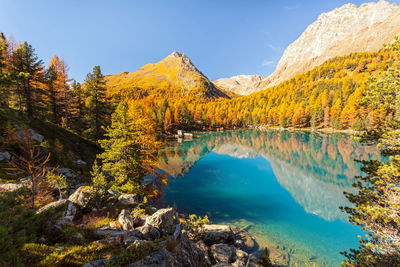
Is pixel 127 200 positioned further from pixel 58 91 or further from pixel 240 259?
pixel 58 91

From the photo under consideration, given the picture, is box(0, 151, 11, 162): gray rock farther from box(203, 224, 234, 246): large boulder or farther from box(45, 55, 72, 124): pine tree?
box(203, 224, 234, 246): large boulder

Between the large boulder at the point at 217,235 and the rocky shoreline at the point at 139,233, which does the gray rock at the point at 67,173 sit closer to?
the rocky shoreline at the point at 139,233

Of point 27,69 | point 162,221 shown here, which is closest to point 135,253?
point 162,221

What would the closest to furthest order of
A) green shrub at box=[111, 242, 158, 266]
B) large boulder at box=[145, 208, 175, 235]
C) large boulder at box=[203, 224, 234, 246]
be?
green shrub at box=[111, 242, 158, 266] < large boulder at box=[145, 208, 175, 235] < large boulder at box=[203, 224, 234, 246]

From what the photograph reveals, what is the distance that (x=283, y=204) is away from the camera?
25828 millimetres

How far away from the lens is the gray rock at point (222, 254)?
12.5m

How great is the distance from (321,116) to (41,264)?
132 metres

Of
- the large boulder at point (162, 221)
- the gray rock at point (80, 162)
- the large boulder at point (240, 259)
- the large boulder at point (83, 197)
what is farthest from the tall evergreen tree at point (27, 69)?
the large boulder at point (240, 259)

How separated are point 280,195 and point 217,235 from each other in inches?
710

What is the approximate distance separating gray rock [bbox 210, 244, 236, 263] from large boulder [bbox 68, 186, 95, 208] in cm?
1055

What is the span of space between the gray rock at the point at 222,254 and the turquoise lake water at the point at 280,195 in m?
6.01

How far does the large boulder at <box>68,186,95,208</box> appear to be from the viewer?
1202 cm

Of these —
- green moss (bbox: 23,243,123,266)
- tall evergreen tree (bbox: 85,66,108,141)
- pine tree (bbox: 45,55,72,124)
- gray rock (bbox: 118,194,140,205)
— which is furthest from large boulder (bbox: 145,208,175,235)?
pine tree (bbox: 45,55,72,124)

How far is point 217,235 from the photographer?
16172mm
